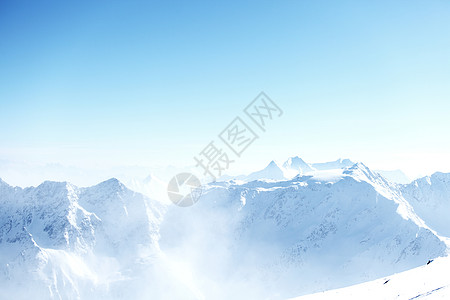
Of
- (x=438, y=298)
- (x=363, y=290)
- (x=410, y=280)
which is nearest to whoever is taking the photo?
(x=438, y=298)

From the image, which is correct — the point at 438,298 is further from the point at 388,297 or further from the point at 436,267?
the point at 436,267

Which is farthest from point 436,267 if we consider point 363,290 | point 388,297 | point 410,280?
point 388,297

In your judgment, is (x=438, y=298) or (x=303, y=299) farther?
(x=303, y=299)

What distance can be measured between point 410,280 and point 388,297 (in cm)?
688

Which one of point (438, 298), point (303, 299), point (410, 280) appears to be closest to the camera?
point (438, 298)

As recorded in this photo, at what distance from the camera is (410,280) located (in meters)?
40.1

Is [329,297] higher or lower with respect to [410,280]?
higher

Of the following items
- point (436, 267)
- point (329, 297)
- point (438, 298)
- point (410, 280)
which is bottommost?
point (436, 267)

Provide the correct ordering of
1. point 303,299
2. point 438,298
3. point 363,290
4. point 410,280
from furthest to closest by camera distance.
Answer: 1. point 303,299
2. point 363,290
3. point 410,280
4. point 438,298

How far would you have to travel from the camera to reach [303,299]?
156 feet

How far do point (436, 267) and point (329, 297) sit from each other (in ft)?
50.1

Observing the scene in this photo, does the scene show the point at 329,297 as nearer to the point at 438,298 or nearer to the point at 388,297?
the point at 388,297

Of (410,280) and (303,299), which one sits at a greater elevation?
(303,299)

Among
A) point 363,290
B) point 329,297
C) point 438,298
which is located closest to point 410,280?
point 363,290
